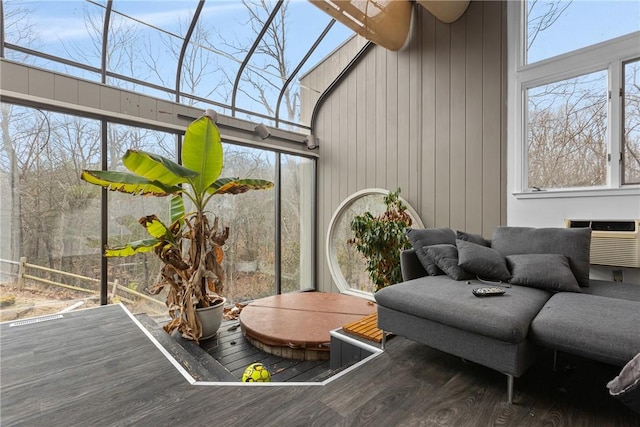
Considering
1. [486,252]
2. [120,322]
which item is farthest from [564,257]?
[120,322]

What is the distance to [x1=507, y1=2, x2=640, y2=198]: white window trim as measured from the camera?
257 cm

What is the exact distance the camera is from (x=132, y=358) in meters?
2.18

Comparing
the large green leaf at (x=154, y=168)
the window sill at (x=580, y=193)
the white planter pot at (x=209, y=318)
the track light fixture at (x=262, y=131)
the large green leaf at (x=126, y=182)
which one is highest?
the track light fixture at (x=262, y=131)

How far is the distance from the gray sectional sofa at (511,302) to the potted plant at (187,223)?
1.91 m

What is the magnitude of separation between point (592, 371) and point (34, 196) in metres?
4.90

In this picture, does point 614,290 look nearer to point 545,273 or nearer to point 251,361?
point 545,273

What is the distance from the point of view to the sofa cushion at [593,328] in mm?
1364

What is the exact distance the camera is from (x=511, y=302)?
1.80 meters

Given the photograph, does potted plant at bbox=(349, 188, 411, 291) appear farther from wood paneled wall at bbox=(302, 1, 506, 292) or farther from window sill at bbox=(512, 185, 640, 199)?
window sill at bbox=(512, 185, 640, 199)

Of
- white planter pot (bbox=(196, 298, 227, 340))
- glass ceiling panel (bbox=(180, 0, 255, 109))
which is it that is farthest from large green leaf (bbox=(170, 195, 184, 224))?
glass ceiling panel (bbox=(180, 0, 255, 109))

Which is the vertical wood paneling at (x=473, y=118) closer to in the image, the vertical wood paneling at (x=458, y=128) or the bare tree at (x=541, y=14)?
the vertical wood paneling at (x=458, y=128)

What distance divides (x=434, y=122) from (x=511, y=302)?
265cm

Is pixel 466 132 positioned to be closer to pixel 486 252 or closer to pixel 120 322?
pixel 486 252

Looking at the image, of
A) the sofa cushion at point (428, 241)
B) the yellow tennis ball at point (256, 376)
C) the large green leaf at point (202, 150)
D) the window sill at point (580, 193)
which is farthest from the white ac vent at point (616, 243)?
the large green leaf at point (202, 150)
